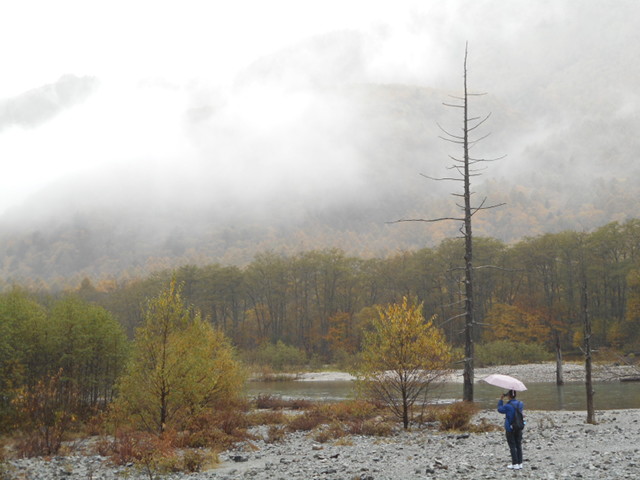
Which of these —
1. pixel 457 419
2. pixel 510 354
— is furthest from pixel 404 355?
pixel 510 354

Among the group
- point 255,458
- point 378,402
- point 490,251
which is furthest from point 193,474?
point 490,251

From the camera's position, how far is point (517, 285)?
85.4 m

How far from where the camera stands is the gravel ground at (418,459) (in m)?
12.9

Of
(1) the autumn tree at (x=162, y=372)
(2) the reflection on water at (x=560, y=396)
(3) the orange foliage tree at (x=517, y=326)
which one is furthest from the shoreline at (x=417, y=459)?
(3) the orange foliage tree at (x=517, y=326)

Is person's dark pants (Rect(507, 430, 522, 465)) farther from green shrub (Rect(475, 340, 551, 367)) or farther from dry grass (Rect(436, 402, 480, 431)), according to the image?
green shrub (Rect(475, 340, 551, 367))

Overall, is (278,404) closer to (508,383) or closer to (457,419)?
(457,419)

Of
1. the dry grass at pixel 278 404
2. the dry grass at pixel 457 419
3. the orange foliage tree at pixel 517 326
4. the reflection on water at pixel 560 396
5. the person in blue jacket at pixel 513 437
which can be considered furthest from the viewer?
the orange foliage tree at pixel 517 326

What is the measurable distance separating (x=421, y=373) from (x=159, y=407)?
1017 centimetres

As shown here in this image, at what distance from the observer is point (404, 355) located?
21297mm

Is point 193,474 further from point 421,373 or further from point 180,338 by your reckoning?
point 421,373

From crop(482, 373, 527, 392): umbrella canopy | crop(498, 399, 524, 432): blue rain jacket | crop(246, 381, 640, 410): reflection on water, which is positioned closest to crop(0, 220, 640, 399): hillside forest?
crop(246, 381, 640, 410): reflection on water

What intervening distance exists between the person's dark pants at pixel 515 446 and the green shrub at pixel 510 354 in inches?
2397

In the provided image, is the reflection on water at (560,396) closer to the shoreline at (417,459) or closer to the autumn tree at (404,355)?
the autumn tree at (404,355)

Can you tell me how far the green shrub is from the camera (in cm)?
7044
